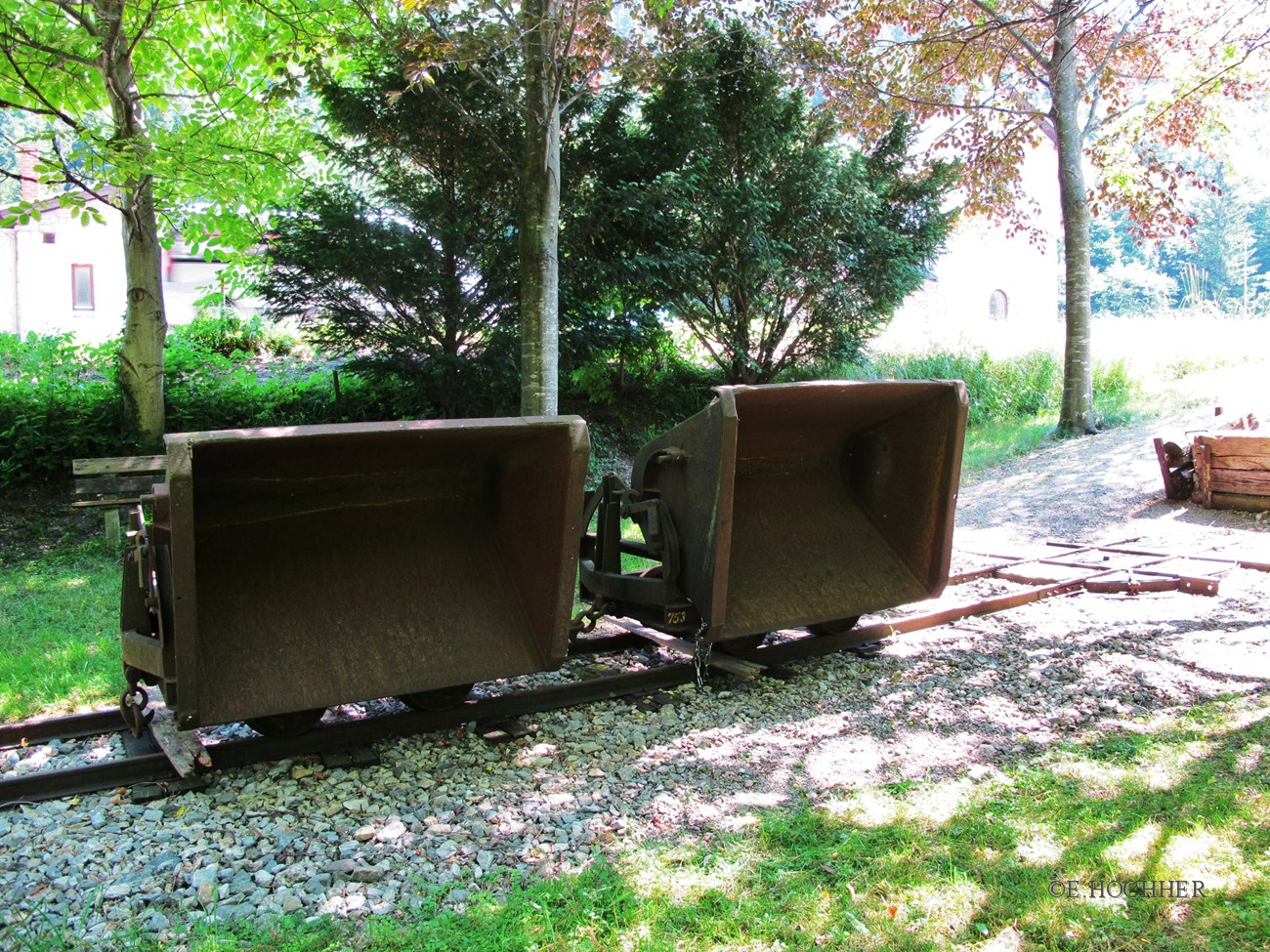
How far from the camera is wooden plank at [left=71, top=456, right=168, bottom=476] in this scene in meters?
8.90

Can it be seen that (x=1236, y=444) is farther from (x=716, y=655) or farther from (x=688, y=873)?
(x=688, y=873)

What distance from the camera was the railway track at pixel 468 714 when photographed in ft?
12.3

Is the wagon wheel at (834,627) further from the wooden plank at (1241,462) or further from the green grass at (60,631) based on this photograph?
the wooden plank at (1241,462)

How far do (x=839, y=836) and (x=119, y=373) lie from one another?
31.3 ft

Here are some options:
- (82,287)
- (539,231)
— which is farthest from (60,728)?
(82,287)

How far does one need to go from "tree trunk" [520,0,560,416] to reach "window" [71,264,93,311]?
98.4 ft

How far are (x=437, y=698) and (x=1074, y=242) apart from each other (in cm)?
1410

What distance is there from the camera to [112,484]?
29.3 feet

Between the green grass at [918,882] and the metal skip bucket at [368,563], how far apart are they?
4.56 feet

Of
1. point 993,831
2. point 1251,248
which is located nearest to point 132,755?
point 993,831

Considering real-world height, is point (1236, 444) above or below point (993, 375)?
below

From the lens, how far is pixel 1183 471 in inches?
390

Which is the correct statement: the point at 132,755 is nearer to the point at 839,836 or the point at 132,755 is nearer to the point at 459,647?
the point at 459,647

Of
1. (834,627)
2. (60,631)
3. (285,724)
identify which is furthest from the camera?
(60,631)
